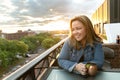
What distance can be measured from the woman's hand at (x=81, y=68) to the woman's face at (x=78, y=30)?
15cm

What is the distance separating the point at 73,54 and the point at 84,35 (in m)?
0.13

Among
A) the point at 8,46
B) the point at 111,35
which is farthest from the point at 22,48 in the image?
the point at 111,35

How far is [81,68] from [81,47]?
0.16 metres

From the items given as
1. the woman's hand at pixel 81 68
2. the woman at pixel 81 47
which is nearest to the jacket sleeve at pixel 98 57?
the woman at pixel 81 47

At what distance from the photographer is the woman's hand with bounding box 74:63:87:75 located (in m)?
1.22

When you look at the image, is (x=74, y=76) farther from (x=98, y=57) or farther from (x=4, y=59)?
(x=4, y=59)

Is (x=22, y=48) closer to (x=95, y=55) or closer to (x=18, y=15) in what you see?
(x=18, y=15)

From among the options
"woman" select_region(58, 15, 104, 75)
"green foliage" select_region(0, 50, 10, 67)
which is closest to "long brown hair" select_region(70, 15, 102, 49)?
"woman" select_region(58, 15, 104, 75)

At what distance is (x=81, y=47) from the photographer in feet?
4.47

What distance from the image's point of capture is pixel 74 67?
1.28m

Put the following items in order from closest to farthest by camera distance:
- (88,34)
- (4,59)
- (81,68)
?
1. (81,68)
2. (88,34)
3. (4,59)

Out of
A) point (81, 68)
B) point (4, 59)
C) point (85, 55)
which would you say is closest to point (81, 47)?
point (85, 55)

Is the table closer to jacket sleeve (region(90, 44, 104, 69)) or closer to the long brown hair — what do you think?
jacket sleeve (region(90, 44, 104, 69))

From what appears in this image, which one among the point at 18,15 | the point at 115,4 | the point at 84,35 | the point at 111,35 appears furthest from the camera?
the point at 18,15
